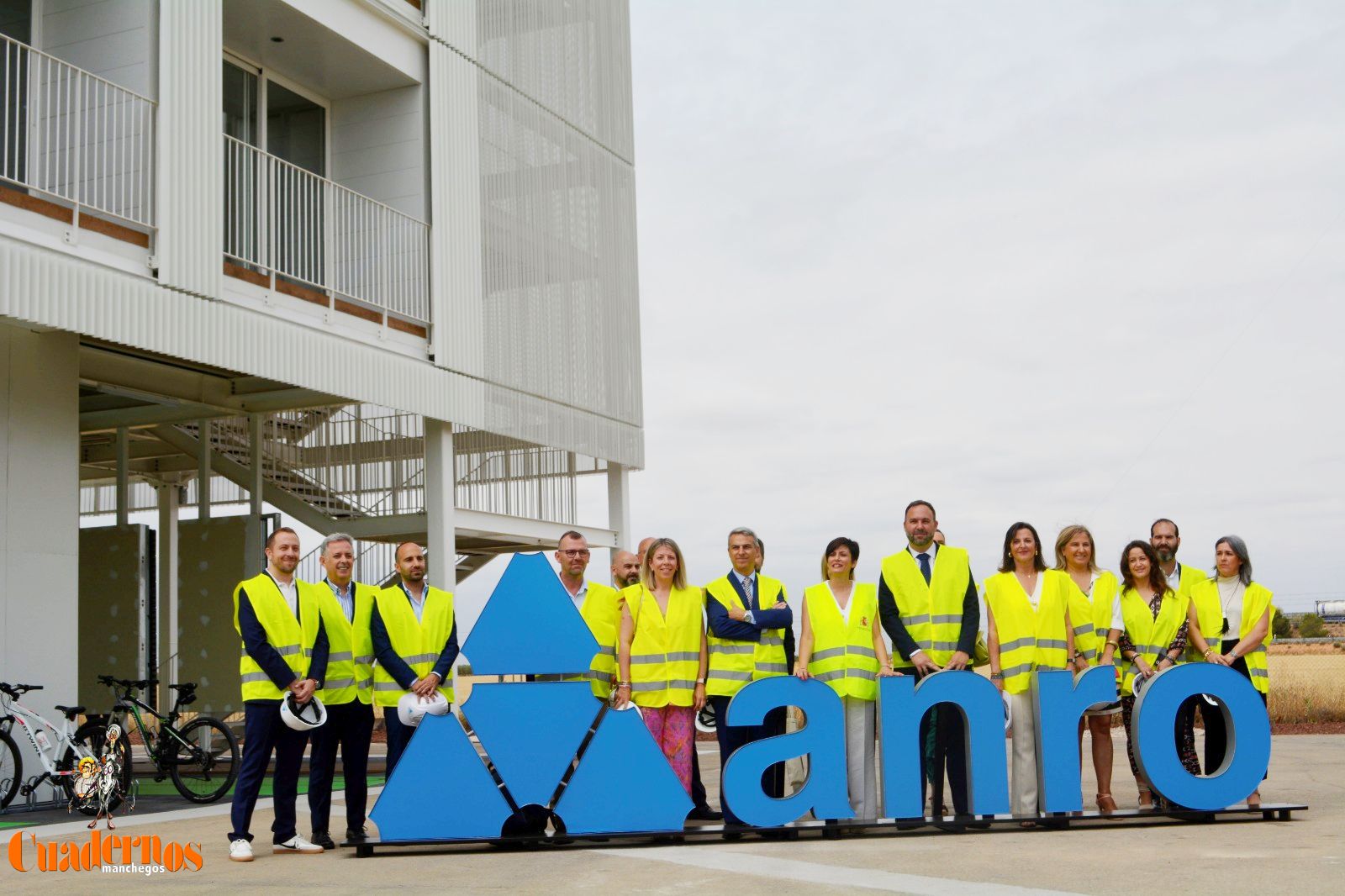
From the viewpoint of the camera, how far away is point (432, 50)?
1753cm

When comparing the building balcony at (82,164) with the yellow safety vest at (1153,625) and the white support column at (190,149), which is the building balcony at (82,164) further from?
the yellow safety vest at (1153,625)

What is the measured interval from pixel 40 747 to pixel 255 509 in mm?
6753

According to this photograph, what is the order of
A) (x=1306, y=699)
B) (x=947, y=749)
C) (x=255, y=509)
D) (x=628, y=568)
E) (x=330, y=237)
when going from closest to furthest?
1. (x=947, y=749)
2. (x=628, y=568)
3. (x=330, y=237)
4. (x=255, y=509)
5. (x=1306, y=699)

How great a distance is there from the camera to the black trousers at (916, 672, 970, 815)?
9250 millimetres

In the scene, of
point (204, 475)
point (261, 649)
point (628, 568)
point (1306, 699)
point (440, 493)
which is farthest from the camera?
point (1306, 699)

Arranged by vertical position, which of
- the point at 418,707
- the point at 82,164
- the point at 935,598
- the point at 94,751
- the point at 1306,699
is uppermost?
the point at 82,164

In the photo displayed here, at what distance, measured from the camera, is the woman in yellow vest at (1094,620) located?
9602 millimetres

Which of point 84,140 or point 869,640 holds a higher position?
point 84,140

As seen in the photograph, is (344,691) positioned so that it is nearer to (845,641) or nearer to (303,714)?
(303,714)

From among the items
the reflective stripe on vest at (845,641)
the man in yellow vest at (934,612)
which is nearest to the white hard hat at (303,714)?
the reflective stripe on vest at (845,641)

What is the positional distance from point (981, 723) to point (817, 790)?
1160 millimetres

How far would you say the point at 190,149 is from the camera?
42.9ft

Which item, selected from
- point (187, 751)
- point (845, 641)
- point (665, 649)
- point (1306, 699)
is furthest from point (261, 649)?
point (1306, 699)

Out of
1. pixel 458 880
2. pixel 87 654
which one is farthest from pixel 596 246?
pixel 458 880
